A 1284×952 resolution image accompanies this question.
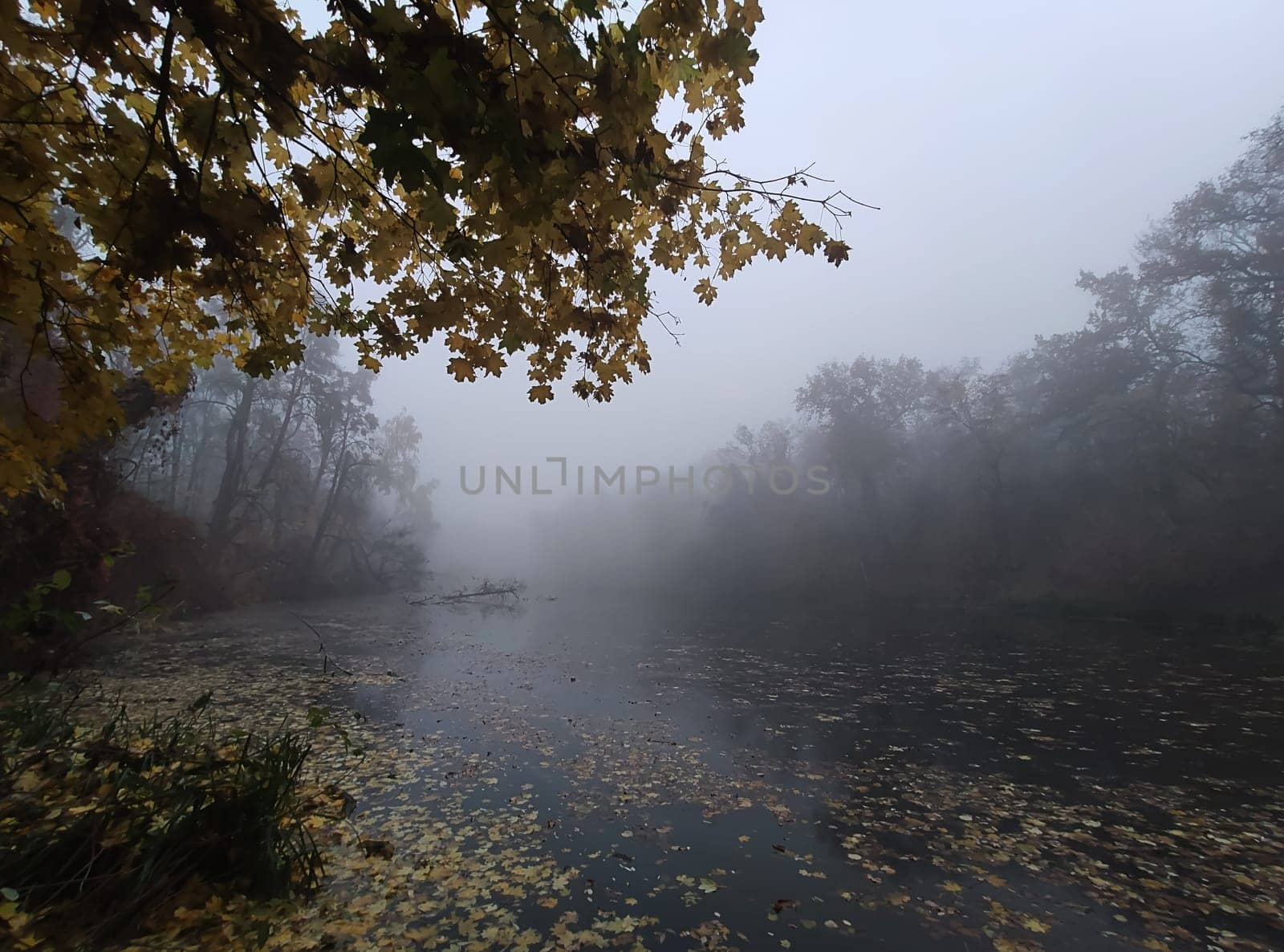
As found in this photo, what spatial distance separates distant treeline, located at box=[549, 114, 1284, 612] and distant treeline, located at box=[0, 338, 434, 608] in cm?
2302

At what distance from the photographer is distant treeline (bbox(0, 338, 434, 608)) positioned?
1545 cm

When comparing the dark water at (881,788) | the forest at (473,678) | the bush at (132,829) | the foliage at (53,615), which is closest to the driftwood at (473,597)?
the forest at (473,678)

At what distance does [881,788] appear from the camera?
6012 mm

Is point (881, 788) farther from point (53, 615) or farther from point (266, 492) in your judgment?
point (266, 492)

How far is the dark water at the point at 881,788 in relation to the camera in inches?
150

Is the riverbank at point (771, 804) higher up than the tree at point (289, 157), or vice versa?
the tree at point (289, 157)

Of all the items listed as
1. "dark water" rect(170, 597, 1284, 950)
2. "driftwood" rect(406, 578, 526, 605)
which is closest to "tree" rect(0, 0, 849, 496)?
"dark water" rect(170, 597, 1284, 950)

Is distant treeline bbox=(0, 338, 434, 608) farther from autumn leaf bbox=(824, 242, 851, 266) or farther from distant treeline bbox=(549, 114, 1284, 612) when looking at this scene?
distant treeline bbox=(549, 114, 1284, 612)

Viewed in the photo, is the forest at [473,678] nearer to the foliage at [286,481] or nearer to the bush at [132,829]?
the bush at [132,829]

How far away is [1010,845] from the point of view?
475 centimetres

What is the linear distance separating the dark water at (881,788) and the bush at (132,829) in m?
1.28

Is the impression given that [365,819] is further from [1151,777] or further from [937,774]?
[1151,777]

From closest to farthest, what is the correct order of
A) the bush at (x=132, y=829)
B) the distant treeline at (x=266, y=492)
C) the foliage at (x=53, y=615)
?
1. the bush at (x=132, y=829)
2. the foliage at (x=53, y=615)
3. the distant treeline at (x=266, y=492)

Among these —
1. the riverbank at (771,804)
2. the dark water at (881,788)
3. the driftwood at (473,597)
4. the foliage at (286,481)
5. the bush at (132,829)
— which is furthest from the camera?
the driftwood at (473,597)
